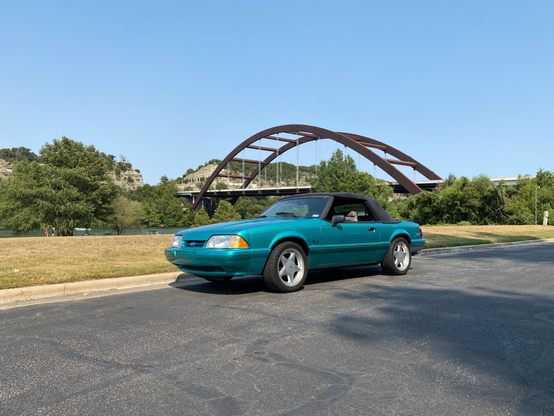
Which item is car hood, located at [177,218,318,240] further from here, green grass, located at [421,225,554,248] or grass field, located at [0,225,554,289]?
green grass, located at [421,225,554,248]

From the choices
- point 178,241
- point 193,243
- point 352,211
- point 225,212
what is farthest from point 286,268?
point 225,212

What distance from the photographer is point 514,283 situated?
7.41m

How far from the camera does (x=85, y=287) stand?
652cm

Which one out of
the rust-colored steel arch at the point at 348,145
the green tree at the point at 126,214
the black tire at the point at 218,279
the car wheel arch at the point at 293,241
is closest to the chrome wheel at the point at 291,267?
the car wheel arch at the point at 293,241

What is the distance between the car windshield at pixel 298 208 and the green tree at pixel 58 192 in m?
41.6

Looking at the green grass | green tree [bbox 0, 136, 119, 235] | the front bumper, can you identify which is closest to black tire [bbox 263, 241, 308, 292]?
the front bumper

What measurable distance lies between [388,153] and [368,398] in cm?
7454

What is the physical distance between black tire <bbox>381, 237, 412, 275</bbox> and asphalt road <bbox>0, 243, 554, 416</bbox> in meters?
1.65

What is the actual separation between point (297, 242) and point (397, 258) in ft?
8.44

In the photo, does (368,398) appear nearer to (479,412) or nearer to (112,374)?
(479,412)

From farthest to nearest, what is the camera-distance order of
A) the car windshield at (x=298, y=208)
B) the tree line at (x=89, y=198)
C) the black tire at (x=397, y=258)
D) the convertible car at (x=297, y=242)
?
the tree line at (x=89, y=198) → the black tire at (x=397, y=258) → the car windshield at (x=298, y=208) → the convertible car at (x=297, y=242)

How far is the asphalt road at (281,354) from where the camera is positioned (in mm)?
2697

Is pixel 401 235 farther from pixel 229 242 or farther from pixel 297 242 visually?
pixel 229 242

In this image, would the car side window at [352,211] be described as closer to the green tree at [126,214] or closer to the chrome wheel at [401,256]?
the chrome wheel at [401,256]
